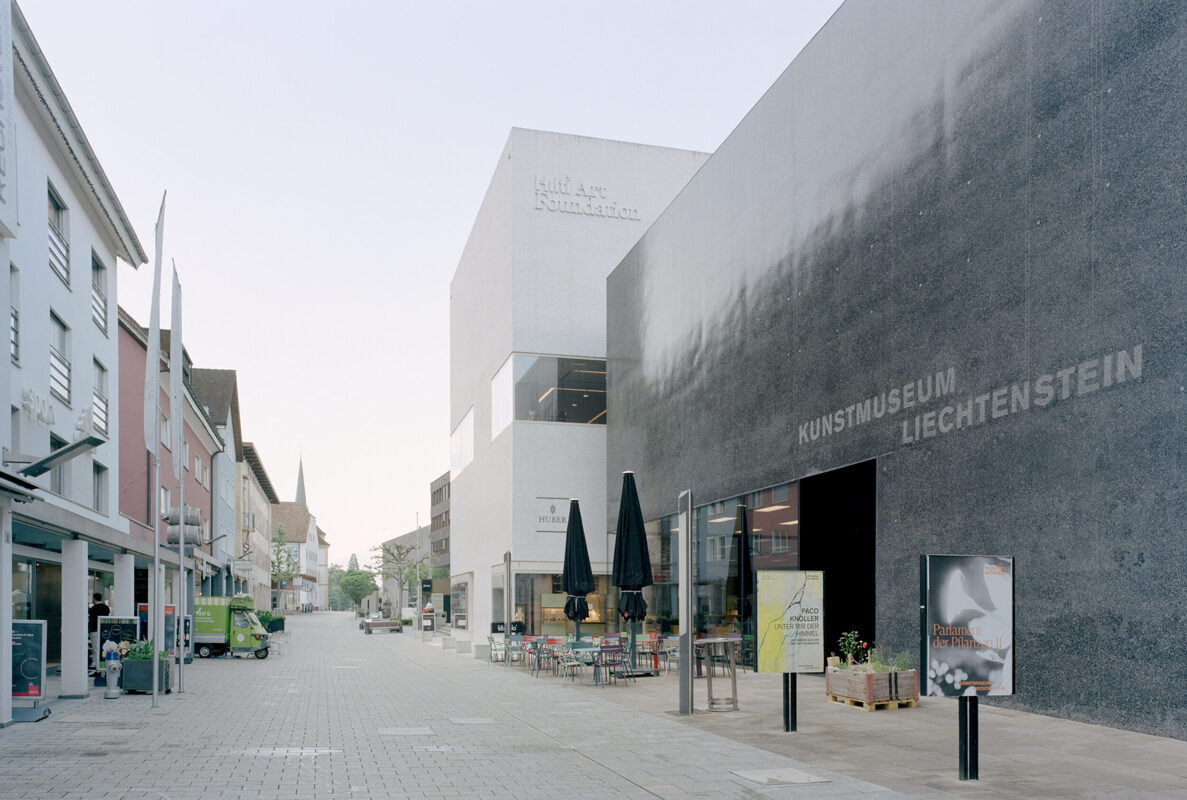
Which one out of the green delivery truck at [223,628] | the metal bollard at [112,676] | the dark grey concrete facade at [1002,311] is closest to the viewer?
the dark grey concrete facade at [1002,311]

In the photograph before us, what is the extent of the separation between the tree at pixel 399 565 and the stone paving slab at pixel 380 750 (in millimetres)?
63194

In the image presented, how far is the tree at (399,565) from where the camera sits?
84125 mm

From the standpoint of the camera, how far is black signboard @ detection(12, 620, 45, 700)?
14.7 meters

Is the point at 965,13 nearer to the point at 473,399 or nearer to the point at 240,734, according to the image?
the point at 240,734

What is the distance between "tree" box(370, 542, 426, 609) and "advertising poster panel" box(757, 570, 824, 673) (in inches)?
2705

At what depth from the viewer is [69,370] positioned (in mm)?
19688

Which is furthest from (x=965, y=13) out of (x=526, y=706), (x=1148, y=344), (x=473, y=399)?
(x=473, y=399)

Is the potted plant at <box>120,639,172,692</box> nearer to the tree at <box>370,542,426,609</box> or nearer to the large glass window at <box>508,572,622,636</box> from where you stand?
the large glass window at <box>508,572,622,636</box>

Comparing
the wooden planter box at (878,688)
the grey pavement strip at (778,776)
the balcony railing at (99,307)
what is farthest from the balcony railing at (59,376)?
the grey pavement strip at (778,776)

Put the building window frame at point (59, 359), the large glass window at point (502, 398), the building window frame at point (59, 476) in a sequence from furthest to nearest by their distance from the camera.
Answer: the large glass window at point (502, 398) → the building window frame at point (59, 476) → the building window frame at point (59, 359)

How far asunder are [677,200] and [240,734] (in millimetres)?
17898

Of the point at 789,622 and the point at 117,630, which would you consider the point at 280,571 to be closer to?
the point at 117,630

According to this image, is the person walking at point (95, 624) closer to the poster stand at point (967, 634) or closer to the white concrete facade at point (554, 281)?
the white concrete facade at point (554, 281)

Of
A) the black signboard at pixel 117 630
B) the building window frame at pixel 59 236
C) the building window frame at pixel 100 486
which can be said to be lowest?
the black signboard at pixel 117 630
